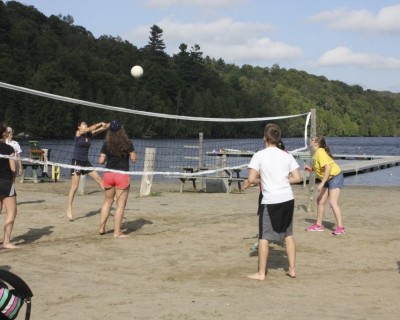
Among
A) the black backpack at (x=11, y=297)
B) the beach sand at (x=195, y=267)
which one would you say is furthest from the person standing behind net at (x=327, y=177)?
the black backpack at (x=11, y=297)

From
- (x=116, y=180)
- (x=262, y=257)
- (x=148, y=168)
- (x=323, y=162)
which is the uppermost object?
(x=323, y=162)

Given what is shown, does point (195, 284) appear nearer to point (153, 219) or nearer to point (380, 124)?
point (153, 219)

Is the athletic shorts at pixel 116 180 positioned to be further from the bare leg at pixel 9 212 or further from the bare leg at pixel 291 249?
the bare leg at pixel 291 249

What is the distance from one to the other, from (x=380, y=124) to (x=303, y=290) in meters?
193

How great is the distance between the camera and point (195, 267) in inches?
285

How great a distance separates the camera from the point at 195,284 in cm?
637

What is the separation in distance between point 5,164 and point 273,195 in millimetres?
3624

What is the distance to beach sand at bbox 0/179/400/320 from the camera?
543 centimetres

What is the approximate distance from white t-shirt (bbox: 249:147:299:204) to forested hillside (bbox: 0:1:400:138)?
5042 centimetres

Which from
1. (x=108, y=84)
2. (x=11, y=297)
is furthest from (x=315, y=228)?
(x=108, y=84)

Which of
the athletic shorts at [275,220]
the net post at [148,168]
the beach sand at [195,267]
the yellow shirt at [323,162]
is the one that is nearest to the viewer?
the beach sand at [195,267]

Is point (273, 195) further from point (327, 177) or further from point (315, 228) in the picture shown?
point (315, 228)

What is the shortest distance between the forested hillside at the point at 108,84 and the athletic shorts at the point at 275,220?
50.5 meters

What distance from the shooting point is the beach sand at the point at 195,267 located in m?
5.43
